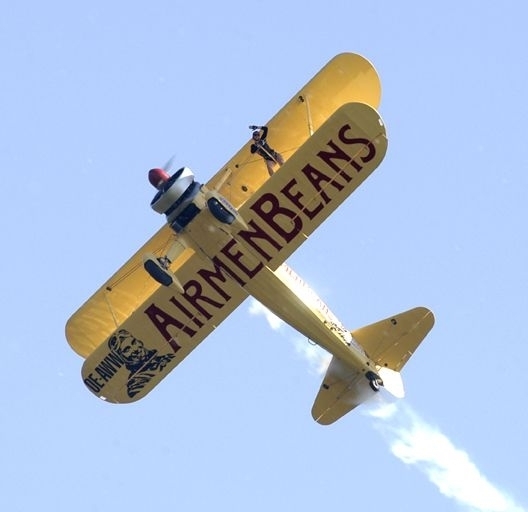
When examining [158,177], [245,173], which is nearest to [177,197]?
[158,177]

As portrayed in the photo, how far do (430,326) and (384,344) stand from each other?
1.19 m

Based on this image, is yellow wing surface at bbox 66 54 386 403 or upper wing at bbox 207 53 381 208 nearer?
yellow wing surface at bbox 66 54 386 403

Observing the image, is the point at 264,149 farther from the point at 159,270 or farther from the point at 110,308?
the point at 110,308

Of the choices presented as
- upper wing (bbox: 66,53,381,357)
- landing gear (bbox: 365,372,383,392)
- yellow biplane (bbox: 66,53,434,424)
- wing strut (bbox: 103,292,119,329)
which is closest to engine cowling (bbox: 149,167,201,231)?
yellow biplane (bbox: 66,53,434,424)

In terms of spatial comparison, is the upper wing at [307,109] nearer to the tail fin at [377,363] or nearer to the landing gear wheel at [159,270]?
the landing gear wheel at [159,270]

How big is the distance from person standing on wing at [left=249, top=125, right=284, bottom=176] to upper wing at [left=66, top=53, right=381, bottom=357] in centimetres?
95

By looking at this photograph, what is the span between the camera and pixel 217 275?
3219cm

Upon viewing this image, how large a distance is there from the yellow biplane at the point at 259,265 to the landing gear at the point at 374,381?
0.02 metres

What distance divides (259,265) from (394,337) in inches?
218

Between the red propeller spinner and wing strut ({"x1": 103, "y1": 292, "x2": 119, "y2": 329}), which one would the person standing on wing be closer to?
the red propeller spinner

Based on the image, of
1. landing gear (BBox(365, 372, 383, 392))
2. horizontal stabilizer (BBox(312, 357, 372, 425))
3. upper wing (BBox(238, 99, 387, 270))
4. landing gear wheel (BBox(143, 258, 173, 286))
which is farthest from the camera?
horizontal stabilizer (BBox(312, 357, 372, 425))

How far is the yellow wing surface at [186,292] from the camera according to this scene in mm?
32719

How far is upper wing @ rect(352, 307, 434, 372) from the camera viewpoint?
117 feet

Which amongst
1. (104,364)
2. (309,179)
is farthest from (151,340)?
(309,179)
